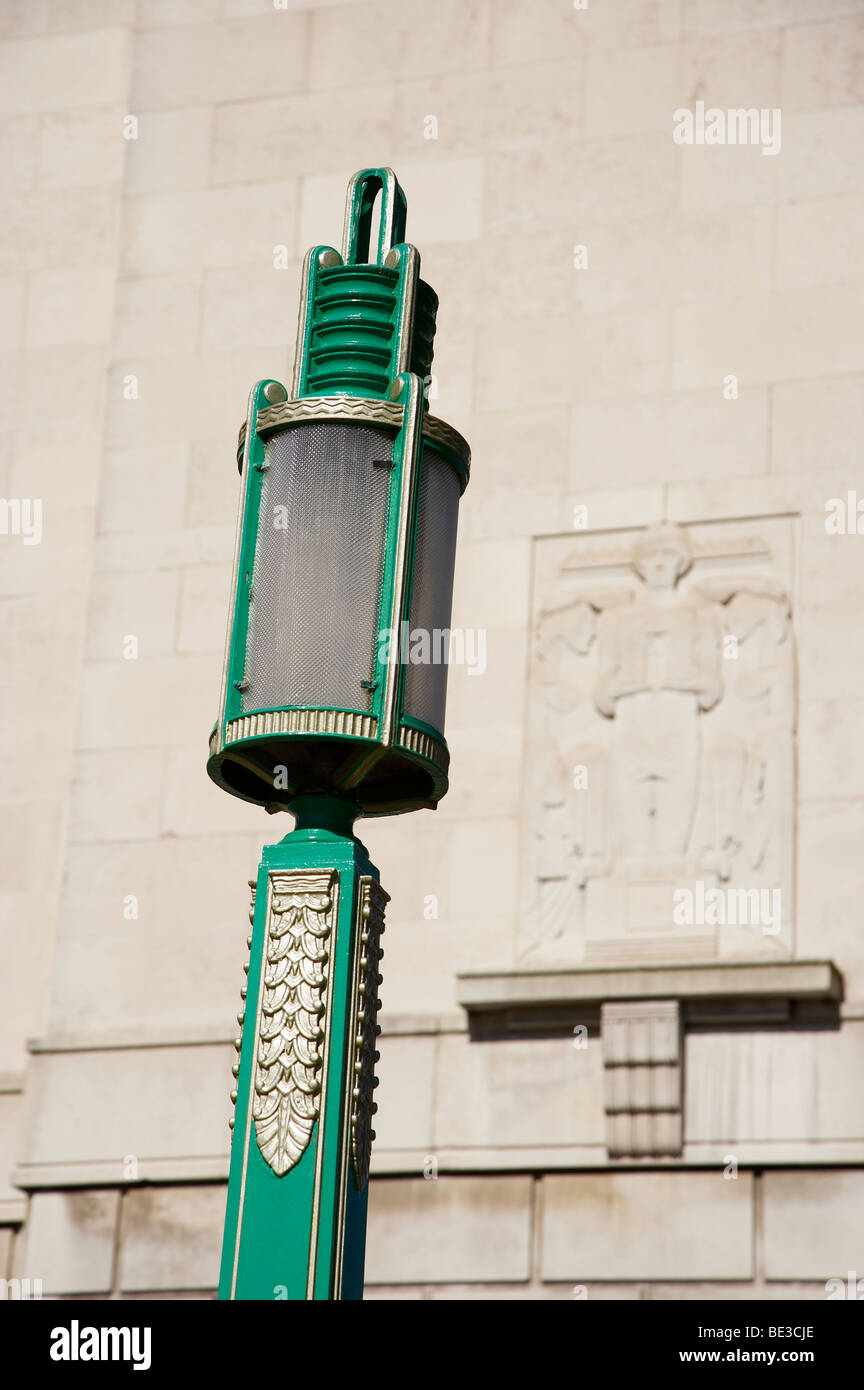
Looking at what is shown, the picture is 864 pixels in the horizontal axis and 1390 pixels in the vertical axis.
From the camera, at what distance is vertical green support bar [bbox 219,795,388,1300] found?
15.3ft

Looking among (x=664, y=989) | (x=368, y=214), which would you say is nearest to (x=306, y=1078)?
(x=368, y=214)

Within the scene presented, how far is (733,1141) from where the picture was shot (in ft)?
34.1

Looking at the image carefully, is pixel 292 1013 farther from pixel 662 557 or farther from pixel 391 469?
pixel 662 557

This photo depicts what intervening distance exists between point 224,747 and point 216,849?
6.72 meters

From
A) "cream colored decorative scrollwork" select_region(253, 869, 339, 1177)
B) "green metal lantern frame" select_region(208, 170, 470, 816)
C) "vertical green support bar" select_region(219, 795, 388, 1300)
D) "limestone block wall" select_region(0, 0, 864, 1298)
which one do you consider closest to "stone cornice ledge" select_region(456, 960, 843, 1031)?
"limestone block wall" select_region(0, 0, 864, 1298)

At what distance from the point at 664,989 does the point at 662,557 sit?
2484 mm

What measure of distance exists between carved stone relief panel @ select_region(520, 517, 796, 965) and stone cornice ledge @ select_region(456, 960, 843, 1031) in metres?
0.23

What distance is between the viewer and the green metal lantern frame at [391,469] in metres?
5.11

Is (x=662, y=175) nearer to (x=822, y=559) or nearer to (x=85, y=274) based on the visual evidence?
(x=822, y=559)

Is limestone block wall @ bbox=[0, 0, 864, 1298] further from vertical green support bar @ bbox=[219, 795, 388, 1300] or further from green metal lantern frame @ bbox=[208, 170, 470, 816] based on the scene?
vertical green support bar @ bbox=[219, 795, 388, 1300]

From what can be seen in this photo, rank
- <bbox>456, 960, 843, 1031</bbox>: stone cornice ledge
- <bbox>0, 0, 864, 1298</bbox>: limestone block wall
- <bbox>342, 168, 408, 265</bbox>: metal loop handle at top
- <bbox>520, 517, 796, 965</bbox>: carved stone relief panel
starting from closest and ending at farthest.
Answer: <bbox>342, 168, 408, 265</bbox>: metal loop handle at top
<bbox>456, 960, 843, 1031</bbox>: stone cornice ledge
<bbox>0, 0, 864, 1298</bbox>: limestone block wall
<bbox>520, 517, 796, 965</bbox>: carved stone relief panel

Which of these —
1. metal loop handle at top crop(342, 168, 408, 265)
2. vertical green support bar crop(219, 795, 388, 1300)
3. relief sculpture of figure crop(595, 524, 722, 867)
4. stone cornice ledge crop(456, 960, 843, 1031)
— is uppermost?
relief sculpture of figure crop(595, 524, 722, 867)

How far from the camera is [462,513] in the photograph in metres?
12.2
